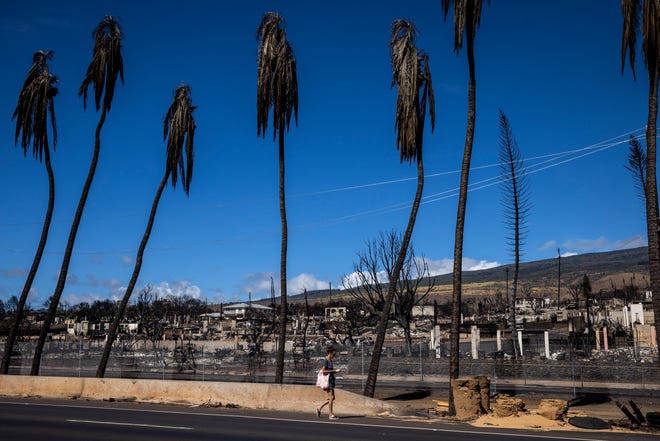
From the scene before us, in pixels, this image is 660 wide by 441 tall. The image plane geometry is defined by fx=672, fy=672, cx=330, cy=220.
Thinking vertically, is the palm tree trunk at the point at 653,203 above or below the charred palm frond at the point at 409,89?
below

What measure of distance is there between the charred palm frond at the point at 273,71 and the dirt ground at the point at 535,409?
1055 cm

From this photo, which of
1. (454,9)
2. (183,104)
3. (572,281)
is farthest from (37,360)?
(572,281)

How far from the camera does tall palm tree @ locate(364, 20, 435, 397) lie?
2116 centimetres

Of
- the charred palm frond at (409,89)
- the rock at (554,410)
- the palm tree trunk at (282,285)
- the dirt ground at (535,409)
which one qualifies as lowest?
the dirt ground at (535,409)

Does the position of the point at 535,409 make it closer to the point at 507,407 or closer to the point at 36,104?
the point at 507,407

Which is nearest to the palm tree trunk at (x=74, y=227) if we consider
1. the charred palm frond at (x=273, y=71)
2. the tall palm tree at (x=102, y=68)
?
the tall palm tree at (x=102, y=68)

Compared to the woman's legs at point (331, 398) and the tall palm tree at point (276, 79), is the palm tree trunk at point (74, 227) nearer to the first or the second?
the tall palm tree at point (276, 79)

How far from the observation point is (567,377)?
31.7 metres

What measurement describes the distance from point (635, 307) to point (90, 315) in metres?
78.5

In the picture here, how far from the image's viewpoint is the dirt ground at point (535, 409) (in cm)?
1540

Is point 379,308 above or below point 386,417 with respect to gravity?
above

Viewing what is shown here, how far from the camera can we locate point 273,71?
22.9 meters

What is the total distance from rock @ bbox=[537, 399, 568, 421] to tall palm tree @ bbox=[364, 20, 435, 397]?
6.29 metres

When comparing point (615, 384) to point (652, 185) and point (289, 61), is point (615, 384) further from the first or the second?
point (289, 61)
